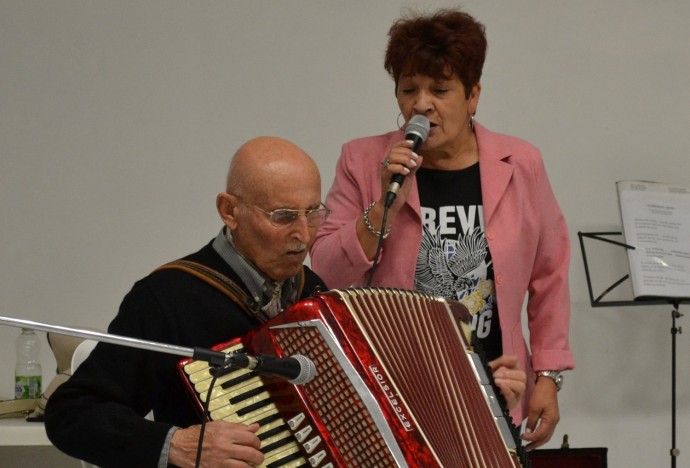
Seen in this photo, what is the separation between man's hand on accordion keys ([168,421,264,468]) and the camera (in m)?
1.61

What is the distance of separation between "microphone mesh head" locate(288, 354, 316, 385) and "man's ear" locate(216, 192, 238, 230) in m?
0.49

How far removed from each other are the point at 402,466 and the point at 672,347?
9.30ft

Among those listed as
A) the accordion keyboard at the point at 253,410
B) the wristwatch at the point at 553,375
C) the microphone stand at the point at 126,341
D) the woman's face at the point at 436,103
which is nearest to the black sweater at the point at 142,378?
the accordion keyboard at the point at 253,410

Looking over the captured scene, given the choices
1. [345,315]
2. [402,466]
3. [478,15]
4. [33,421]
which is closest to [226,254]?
[345,315]

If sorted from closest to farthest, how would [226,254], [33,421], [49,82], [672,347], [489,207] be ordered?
1. [226,254]
2. [489,207]
3. [33,421]
4. [49,82]
5. [672,347]

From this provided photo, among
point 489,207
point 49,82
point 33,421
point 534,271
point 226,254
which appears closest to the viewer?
point 226,254

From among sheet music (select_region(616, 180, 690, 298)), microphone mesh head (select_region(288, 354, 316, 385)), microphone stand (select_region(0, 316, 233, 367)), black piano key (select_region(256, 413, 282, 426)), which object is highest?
microphone stand (select_region(0, 316, 233, 367))

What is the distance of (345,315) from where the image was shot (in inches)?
67.4

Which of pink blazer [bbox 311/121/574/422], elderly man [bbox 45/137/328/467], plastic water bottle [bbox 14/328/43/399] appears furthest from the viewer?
plastic water bottle [bbox 14/328/43/399]

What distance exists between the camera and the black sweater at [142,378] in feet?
5.65

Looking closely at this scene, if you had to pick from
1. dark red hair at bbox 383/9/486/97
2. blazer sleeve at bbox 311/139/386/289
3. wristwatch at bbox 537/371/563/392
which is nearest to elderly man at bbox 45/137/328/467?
blazer sleeve at bbox 311/139/386/289

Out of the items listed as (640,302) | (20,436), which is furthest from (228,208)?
(640,302)

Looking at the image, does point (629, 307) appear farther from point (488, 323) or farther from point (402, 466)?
point (402, 466)

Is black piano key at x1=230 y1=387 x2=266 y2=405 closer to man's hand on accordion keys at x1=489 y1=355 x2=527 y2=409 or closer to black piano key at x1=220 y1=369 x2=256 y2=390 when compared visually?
black piano key at x1=220 y1=369 x2=256 y2=390
